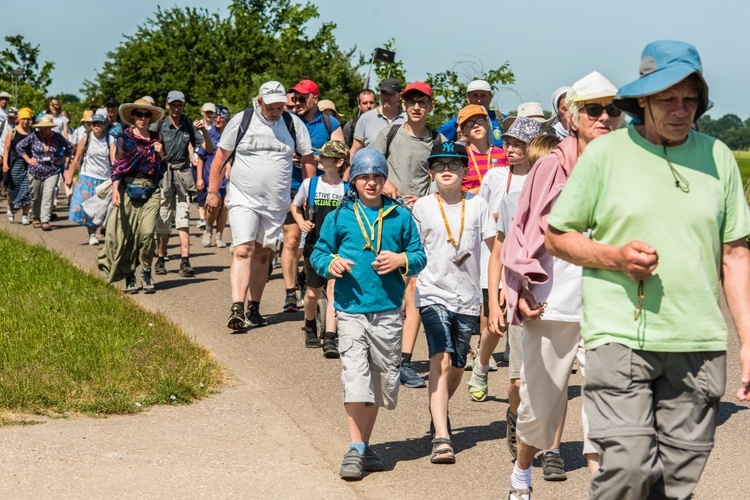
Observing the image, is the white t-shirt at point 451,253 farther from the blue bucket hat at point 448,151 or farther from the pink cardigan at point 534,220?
the pink cardigan at point 534,220

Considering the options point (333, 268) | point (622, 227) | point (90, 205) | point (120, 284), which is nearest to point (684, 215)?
point (622, 227)

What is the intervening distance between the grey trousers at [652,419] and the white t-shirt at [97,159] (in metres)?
14.4

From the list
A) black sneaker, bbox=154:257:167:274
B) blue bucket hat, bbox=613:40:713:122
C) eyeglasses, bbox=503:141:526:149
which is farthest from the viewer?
black sneaker, bbox=154:257:167:274

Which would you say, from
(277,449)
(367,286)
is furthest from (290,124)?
(277,449)

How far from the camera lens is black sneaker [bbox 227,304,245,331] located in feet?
37.6

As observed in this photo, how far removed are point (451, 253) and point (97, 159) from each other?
11.4m

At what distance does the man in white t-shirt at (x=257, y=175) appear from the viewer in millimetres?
11547

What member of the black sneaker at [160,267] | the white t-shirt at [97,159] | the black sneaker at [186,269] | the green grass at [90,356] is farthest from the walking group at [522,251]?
the white t-shirt at [97,159]

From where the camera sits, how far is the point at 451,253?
7941mm

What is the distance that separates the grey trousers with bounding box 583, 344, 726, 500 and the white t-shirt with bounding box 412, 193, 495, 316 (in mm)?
3137

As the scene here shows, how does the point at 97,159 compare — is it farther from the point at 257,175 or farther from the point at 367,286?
the point at 367,286

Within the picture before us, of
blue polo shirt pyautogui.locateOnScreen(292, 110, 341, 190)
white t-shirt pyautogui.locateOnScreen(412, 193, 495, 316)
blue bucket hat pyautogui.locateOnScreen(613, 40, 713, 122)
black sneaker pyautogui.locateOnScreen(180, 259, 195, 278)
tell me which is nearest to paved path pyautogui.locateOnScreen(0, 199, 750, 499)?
white t-shirt pyautogui.locateOnScreen(412, 193, 495, 316)

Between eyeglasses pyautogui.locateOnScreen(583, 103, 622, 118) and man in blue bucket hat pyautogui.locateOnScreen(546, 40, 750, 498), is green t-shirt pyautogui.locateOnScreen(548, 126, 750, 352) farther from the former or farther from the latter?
eyeglasses pyautogui.locateOnScreen(583, 103, 622, 118)

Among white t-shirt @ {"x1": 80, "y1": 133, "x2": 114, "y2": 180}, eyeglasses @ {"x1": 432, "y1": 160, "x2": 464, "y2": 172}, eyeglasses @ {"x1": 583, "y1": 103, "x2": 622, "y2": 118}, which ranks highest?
eyeglasses @ {"x1": 583, "y1": 103, "x2": 622, "y2": 118}
